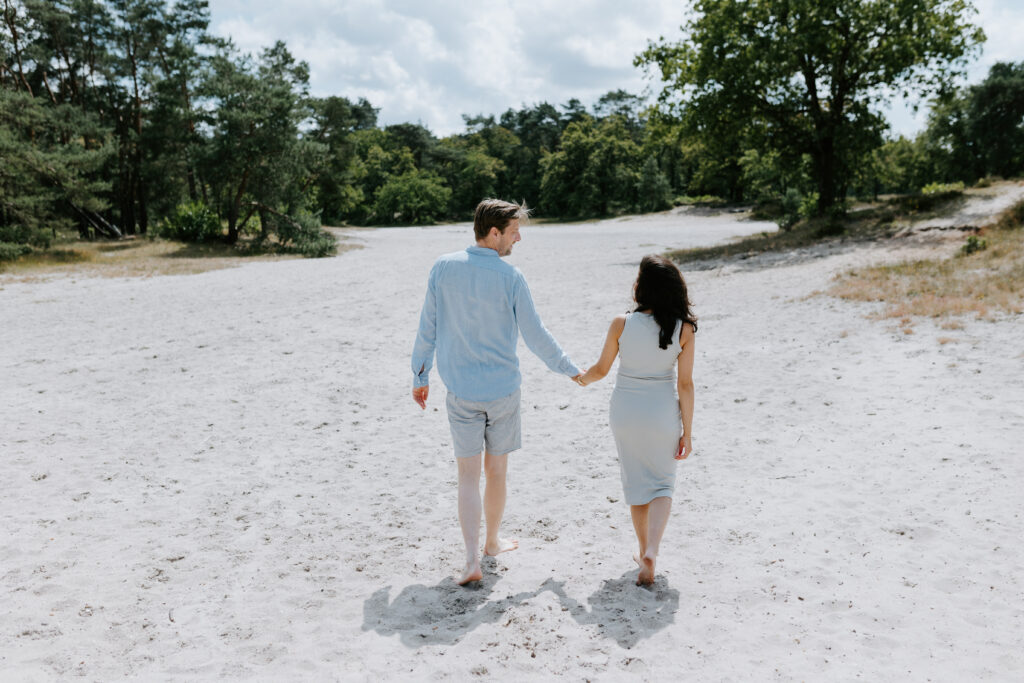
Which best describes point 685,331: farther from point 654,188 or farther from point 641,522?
point 654,188

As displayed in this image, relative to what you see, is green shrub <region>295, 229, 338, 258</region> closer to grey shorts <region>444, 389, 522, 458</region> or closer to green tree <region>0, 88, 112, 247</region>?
green tree <region>0, 88, 112, 247</region>

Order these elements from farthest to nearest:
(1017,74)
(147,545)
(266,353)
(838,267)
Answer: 1. (1017,74)
2. (838,267)
3. (266,353)
4. (147,545)

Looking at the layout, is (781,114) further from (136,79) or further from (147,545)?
(136,79)

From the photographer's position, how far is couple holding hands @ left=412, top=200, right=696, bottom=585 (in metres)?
3.37

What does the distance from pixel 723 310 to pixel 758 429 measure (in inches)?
242

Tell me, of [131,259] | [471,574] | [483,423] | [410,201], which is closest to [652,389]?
[483,423]

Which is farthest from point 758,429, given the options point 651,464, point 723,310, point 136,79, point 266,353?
point 136,79

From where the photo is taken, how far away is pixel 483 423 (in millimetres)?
3496

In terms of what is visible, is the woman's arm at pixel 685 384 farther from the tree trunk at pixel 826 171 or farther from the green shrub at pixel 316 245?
the green shrub at pixel 316 245

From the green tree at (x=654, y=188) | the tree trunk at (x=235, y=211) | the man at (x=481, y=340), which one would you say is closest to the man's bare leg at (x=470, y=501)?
the man at (x=481, y=340)

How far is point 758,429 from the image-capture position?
21.0ft

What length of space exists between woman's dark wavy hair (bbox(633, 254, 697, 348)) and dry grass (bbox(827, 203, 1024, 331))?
7.34m

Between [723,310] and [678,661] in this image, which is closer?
[678,661]

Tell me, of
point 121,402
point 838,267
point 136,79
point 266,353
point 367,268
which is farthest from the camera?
point 136,79
